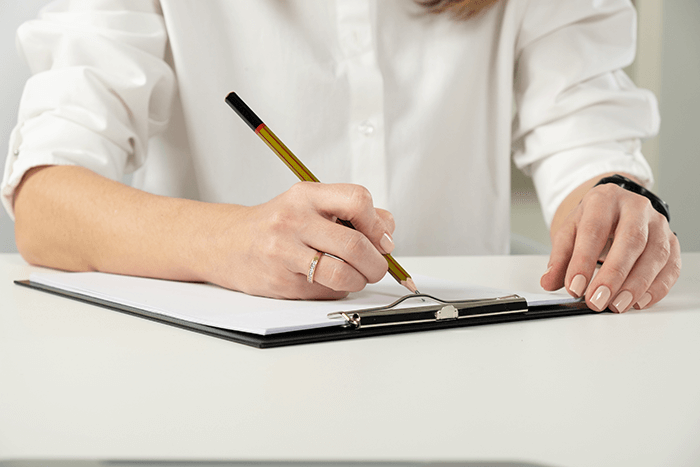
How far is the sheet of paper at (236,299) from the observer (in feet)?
1.32

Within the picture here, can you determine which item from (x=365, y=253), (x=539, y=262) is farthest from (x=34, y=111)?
(x=539, y=262)

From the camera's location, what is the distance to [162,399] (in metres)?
0.28

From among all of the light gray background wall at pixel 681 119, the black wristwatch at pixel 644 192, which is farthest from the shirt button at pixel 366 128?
the light gray background wall at pixel 681 119

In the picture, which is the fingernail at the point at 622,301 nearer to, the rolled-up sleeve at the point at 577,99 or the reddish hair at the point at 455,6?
the rolled-up sleeve at the point at 577,99

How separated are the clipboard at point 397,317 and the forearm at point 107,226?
0.10 m

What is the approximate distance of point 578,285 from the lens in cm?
50

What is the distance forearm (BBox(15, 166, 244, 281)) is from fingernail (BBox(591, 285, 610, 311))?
0.31 meters

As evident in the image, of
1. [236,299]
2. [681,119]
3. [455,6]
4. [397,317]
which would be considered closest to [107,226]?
[236,299]

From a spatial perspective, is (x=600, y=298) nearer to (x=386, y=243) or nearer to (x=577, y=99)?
(x=386, y=243)

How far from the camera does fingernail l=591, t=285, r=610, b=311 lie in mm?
476

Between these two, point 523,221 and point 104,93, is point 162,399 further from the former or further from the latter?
point 523,221

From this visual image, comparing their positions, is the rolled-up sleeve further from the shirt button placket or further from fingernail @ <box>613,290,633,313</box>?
fingernail @ <box>613,290,633,313</box>

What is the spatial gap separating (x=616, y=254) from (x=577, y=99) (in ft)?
1.73

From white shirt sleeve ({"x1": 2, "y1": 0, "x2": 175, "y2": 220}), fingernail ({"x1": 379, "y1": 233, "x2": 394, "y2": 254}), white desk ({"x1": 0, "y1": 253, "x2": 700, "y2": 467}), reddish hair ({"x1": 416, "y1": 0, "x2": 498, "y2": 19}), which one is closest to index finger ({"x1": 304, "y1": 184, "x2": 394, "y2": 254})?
fingernail ({"x1": 379, "y1": 233, "x2": 394, "y2": 254})
